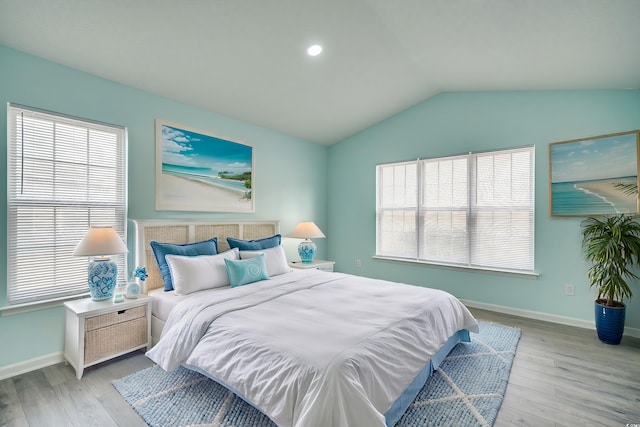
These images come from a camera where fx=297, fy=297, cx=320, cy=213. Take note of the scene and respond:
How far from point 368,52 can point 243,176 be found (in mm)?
2123

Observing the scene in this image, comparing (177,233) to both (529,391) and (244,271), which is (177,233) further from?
(529,391)

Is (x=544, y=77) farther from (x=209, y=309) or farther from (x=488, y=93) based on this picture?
(x=209, y=309)

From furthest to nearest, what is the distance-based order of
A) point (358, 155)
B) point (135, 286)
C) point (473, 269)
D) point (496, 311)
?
1. point (358, 155)
2. point (473, 269)
3. point (496, 311)
4. point (135, 286)

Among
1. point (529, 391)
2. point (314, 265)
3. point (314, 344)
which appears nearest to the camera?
point (314, 344)

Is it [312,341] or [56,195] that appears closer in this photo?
[312,341]

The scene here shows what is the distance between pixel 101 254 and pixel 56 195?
725 mm

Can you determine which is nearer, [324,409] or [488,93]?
[324,409]

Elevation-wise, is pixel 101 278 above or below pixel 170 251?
below

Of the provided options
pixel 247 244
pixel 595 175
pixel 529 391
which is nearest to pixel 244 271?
pixel 247 244

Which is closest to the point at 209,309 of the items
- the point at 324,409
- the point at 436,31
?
the point at 324,409

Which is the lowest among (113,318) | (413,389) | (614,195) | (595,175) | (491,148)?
(413,389)

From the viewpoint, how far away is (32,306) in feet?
7.72

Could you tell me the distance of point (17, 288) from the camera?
2312 millimetres

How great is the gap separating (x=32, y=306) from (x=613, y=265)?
5061mm
